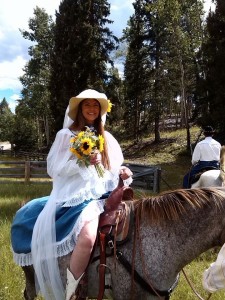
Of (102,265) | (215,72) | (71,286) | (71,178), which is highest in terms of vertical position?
(215,72)

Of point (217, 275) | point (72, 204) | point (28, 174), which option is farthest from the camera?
point (28, 174)

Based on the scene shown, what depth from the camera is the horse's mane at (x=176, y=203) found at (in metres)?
2.90

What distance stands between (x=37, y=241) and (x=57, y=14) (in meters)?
30.5

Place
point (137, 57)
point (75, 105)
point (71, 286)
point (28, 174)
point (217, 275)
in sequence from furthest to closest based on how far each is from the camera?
point (137, 57)
point (28, 174)
point (75, 105)
point (71, 286)
point (217, 275)

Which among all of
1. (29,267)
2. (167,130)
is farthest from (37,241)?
(167,130)

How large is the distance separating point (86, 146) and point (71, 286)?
1.25 m

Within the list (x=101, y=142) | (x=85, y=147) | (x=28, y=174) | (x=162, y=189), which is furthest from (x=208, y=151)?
(x=28, y=174)

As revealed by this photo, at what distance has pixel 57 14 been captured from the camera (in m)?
30.7

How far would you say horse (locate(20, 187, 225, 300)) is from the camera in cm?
289

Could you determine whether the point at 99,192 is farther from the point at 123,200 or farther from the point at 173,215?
the point at 173,215

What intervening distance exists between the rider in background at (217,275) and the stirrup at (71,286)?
106 cm

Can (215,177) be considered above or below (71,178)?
below

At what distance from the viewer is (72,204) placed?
332 centimetres

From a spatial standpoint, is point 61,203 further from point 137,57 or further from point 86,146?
point 137,57
